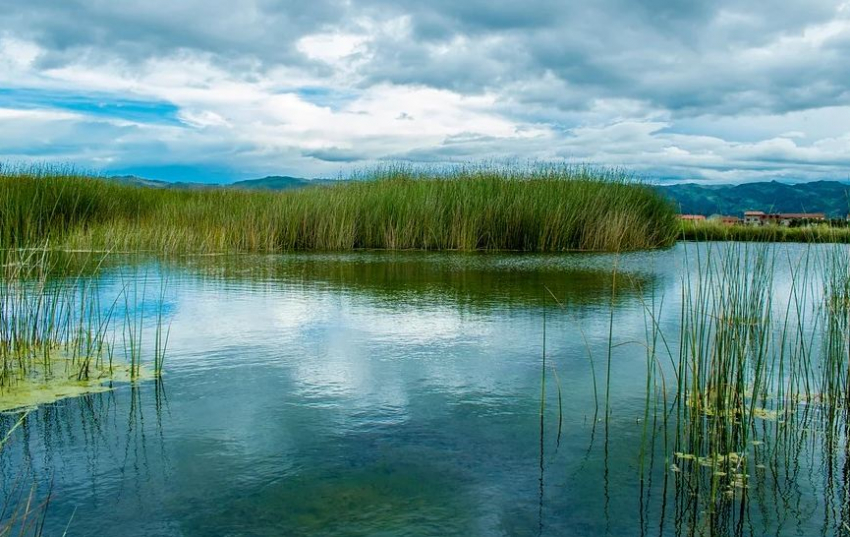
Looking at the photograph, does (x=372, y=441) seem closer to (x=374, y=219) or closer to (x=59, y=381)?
(x=59, y=381)

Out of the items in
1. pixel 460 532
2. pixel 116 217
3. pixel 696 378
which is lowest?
pixel 460 532

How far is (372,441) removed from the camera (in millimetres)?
3104

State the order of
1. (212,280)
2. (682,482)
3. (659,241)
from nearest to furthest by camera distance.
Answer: (682,482) < (212,280) < (659,241)

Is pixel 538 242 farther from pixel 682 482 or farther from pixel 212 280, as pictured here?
pixel 682 482

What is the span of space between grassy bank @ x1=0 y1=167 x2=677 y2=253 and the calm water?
25.4 ft

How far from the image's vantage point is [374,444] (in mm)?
3070

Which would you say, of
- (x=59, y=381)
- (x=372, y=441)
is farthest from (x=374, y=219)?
(x=372, y=441)

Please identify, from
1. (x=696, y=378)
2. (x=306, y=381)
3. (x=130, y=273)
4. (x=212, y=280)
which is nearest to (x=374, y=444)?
(x=306, y=381)

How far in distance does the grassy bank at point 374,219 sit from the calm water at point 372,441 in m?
7.74

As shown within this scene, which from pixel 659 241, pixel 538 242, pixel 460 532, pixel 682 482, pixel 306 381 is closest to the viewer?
pixel 460 532

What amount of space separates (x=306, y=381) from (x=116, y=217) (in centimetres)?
1246

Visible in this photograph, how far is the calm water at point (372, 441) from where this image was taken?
8.10ft

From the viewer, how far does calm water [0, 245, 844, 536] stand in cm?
247

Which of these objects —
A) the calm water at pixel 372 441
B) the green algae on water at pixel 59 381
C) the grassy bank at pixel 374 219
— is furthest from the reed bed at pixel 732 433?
the grassy bank at pixel 374 219
